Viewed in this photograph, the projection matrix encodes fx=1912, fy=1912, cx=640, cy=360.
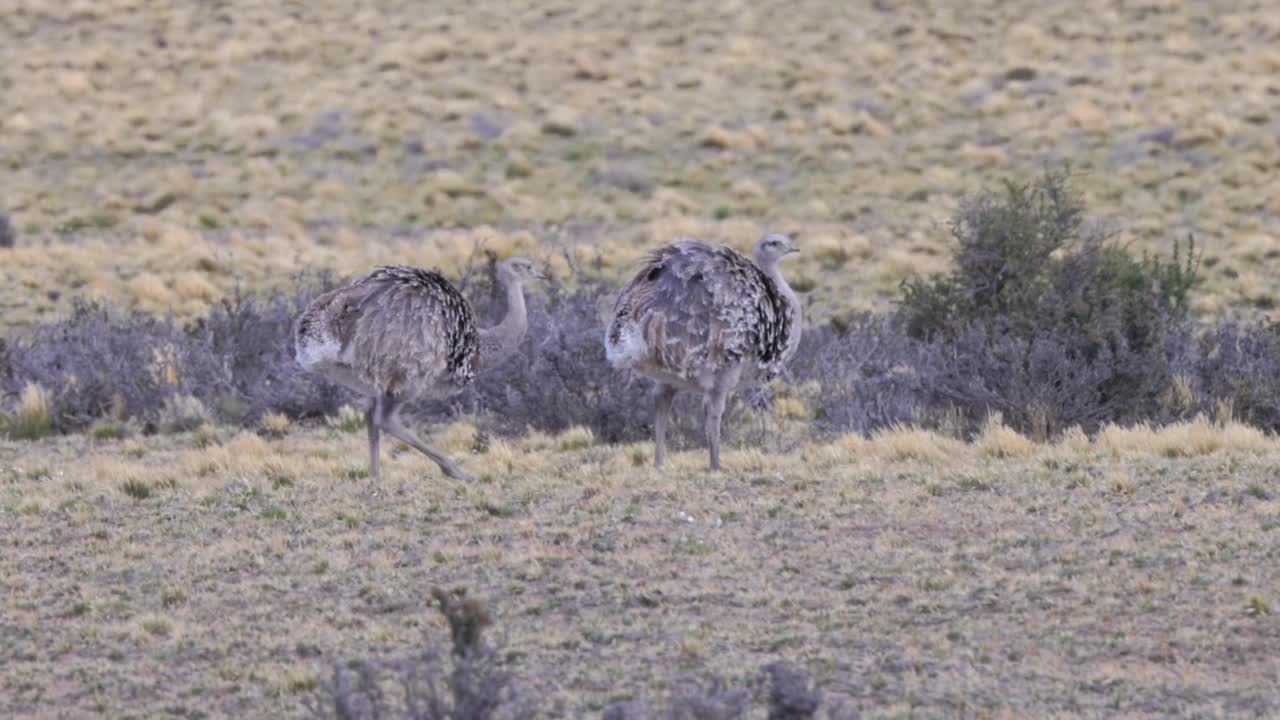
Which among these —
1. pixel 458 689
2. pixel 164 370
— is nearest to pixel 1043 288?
pixel 164 370

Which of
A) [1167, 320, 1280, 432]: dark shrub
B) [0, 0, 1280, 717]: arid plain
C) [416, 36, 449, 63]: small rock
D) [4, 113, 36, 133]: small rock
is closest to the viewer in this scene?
[0, 0, 1280, 717]: arid plain

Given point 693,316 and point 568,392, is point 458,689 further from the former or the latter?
point 568,392

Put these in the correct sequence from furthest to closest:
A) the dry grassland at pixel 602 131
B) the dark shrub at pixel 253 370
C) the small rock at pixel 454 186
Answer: the small rock at pixel 454 186 < the dry grassland at pixel 602 131 < the dark shrub at pixel 253 370

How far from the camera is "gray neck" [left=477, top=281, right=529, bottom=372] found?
12.6 m

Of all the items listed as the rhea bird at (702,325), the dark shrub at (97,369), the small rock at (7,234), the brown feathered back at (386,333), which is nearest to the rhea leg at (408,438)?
the brown feathered back at (386,333)

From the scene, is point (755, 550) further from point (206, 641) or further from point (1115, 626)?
point (206, 641)

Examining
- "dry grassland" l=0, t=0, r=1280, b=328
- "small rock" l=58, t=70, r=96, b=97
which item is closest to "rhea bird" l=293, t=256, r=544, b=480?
"dry grassland" l=0, t=0, r=1280, b=328

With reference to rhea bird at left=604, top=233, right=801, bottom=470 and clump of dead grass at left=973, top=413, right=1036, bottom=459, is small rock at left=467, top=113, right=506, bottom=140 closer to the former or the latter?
clump of dead grass at left=973, top=413, right=1036, bottom=459

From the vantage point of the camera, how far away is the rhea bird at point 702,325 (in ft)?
38.2

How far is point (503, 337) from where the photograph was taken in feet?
41.7

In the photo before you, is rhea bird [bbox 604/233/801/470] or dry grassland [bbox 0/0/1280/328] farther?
dry grassland [bbox 0/0/1280/328]

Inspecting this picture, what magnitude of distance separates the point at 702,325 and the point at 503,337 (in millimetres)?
1666

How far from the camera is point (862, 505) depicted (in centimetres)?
1088

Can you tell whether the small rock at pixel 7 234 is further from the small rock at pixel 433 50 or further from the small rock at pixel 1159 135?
the small rock at pixel 1159 135
